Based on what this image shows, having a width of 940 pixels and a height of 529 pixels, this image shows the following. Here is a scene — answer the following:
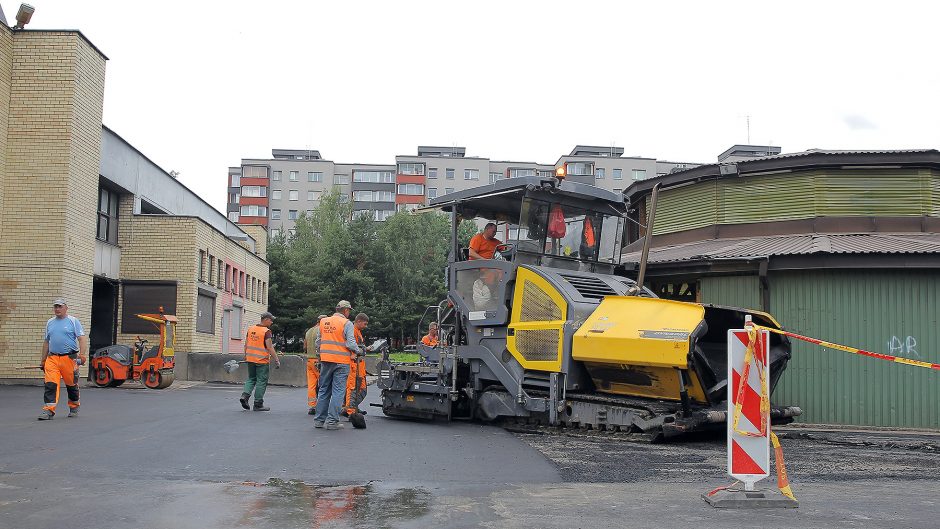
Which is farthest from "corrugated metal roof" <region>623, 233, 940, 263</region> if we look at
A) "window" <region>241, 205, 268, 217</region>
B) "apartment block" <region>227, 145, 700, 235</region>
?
"window" <region>241, 205, 268, 217</region>

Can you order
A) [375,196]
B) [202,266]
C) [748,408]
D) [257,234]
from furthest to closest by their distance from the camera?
[375,196], [257,234], [202,266], [748,408]

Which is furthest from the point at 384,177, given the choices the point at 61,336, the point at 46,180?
the point at 61,336

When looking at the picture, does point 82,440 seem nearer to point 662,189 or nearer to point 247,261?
point 662,189

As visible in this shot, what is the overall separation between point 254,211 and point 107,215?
6566 centimetres

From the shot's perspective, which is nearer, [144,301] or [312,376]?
[312,376]

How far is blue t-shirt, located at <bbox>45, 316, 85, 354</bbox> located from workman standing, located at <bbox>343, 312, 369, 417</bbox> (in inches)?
157

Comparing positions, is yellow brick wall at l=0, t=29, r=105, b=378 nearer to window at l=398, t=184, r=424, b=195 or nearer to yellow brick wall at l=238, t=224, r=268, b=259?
yellow brick wall at l=238, t=224, r=268, b=259

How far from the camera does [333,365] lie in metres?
11.8

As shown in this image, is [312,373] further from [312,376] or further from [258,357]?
[258,357]

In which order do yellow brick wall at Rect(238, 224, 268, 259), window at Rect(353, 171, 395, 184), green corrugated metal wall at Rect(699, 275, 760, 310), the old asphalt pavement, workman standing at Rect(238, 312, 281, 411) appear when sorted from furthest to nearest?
1. window at Rect(353, 171, 395, 184)
2. yellow brick wall at Rect(238, 224, 268, 259)
3. green corrugated metal wall at Rect(699, 275, 760, 310)
4. workman standing at Rect(238, 312, 281, 411)
5. the old asphalt pavement

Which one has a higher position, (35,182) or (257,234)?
(257,234)

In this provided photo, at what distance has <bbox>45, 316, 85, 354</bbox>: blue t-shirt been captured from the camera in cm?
1245

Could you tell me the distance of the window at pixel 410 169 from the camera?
9027 centimetres

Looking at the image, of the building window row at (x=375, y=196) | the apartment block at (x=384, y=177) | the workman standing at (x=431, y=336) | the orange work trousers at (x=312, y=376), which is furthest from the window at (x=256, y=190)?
the orange work trousers at (x=312, y=376)
